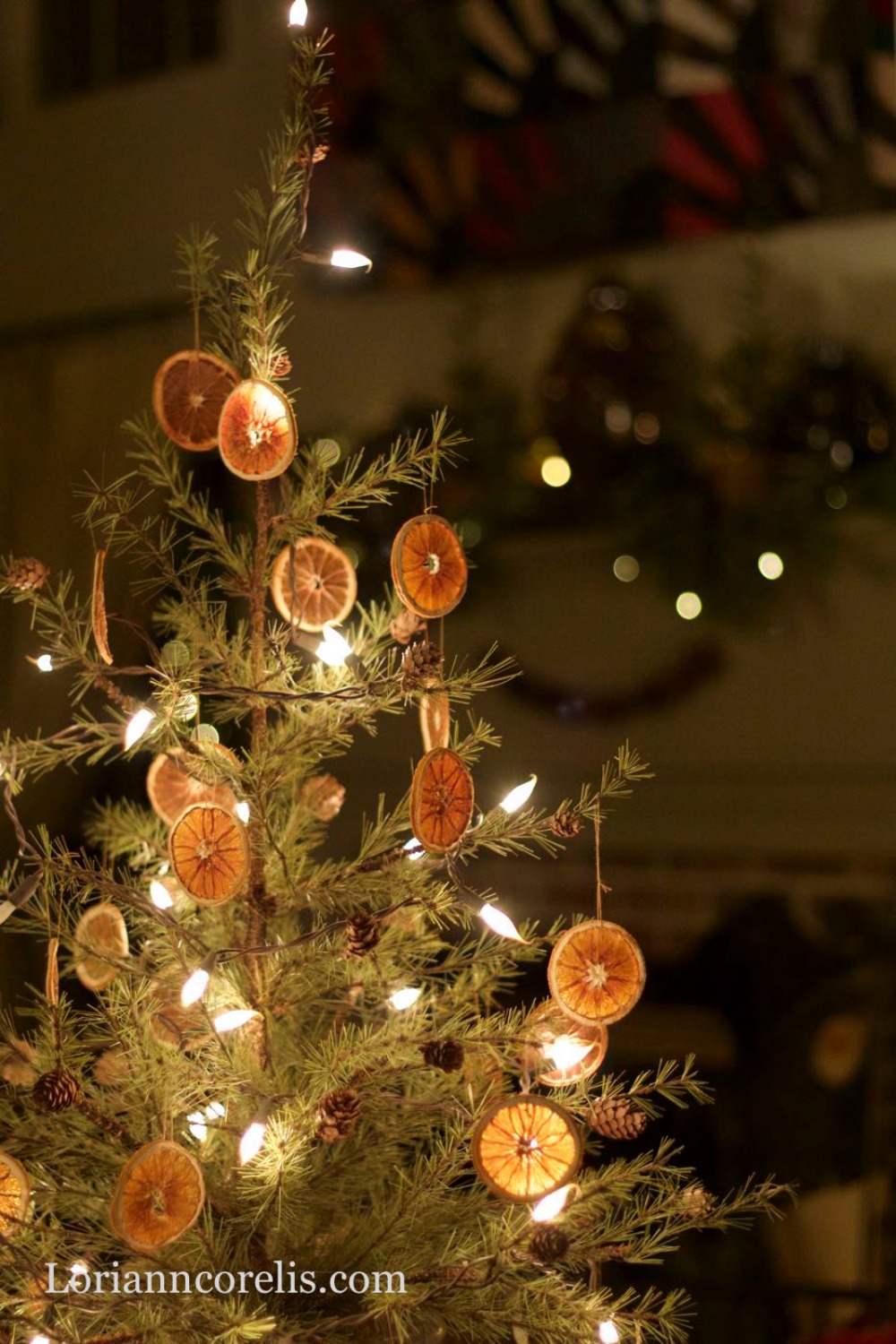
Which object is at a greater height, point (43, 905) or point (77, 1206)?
point (43, 905)

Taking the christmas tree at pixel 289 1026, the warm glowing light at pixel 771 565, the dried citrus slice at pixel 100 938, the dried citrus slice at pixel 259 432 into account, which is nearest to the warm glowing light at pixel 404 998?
the christmas tree at pixel 289 1026

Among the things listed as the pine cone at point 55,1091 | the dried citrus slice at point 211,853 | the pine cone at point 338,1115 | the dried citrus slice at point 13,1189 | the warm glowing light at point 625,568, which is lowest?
the dried citrus slice at point 13,1189

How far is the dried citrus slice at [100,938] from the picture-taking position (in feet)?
3.73

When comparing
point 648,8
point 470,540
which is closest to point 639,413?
point 470,540

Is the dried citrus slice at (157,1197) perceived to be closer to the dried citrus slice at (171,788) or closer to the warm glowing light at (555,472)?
the dried citrus slice at (171,788)

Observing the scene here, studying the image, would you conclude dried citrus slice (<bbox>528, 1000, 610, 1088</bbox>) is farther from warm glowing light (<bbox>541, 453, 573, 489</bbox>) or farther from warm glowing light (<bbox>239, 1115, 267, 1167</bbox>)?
warm glowing light (<bbox>541, 453, 573, 489</bbox>)

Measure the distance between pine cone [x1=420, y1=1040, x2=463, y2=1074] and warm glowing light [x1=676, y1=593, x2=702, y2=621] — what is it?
139 cm

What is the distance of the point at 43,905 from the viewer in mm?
1040

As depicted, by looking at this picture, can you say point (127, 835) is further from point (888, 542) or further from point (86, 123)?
point (86, 123)

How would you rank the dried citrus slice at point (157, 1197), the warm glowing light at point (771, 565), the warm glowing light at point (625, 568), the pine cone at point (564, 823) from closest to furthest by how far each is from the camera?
the dried citrus slice at point (157, 1197)
the pine cone at point (564, 823)
the warm glowing light at point (771, 565)
the warm glowing light at point (625, 568)

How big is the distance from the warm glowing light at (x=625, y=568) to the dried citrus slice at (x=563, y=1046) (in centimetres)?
136

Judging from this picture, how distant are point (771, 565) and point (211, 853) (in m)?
1.46

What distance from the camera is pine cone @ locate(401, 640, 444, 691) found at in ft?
3.26

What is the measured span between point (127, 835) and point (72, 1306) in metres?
0.41
